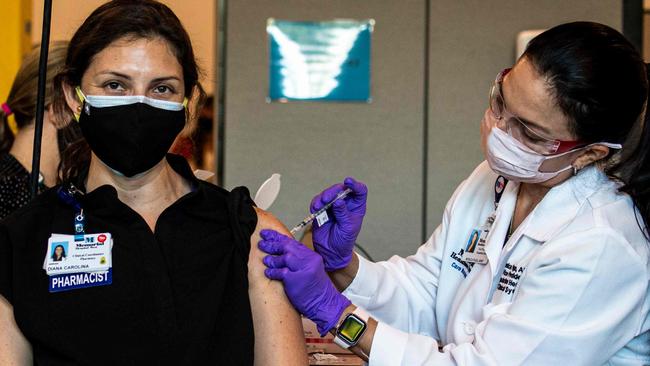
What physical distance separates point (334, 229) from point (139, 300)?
1.99ft

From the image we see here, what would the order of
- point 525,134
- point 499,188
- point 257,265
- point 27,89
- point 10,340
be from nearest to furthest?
point 10,340 < point 257,265 < point 525,134 < point 499,188 < point 27,89

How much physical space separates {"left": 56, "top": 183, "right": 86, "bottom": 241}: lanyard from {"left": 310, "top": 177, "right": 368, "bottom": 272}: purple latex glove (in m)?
0.59

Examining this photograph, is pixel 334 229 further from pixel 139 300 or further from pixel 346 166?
pixel 346 166

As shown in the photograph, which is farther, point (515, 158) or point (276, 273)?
point (515, 158)

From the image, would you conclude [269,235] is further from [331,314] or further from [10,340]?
[10,340]

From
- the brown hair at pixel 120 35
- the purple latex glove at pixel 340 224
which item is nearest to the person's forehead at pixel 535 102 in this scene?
the purple latex glove at pixel 340 224

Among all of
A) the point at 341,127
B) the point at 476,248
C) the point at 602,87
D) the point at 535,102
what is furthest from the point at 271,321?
the point at 341,127

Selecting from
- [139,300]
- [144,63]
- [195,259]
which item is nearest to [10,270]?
[139,300]

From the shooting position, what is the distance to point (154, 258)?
5.24 ft

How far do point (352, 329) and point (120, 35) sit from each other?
0.78 m

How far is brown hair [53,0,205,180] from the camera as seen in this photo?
1.63 metres

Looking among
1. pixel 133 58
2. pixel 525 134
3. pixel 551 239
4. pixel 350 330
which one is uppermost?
pixel 133 58

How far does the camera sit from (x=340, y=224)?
2.01 meters

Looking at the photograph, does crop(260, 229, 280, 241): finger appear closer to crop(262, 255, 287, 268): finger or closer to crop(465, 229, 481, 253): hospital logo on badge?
crop(262, 255, 287, 268): finger
